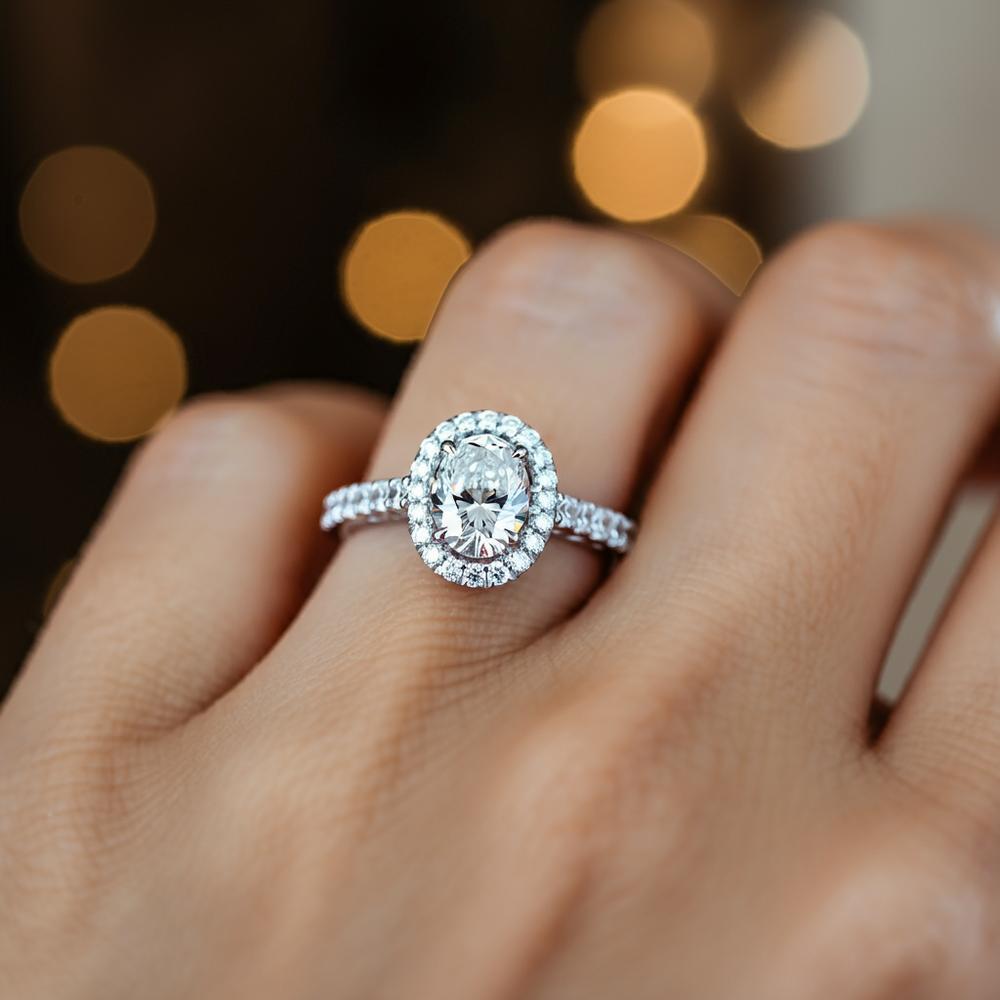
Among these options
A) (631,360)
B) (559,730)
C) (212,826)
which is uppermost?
(631,360)

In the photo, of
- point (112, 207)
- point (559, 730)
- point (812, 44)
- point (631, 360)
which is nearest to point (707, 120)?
point (812, 44)

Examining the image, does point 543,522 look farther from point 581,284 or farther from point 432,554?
point 581,284

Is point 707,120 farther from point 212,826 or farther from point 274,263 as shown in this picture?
point 212,826

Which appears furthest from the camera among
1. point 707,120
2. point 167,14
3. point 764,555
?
point 707,120

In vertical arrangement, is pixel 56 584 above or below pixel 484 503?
below

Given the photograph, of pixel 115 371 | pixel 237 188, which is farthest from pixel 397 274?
pixel 115 371

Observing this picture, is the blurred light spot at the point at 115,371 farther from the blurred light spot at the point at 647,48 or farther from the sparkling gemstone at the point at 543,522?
the sparkling gemstone at the point at 543,522
